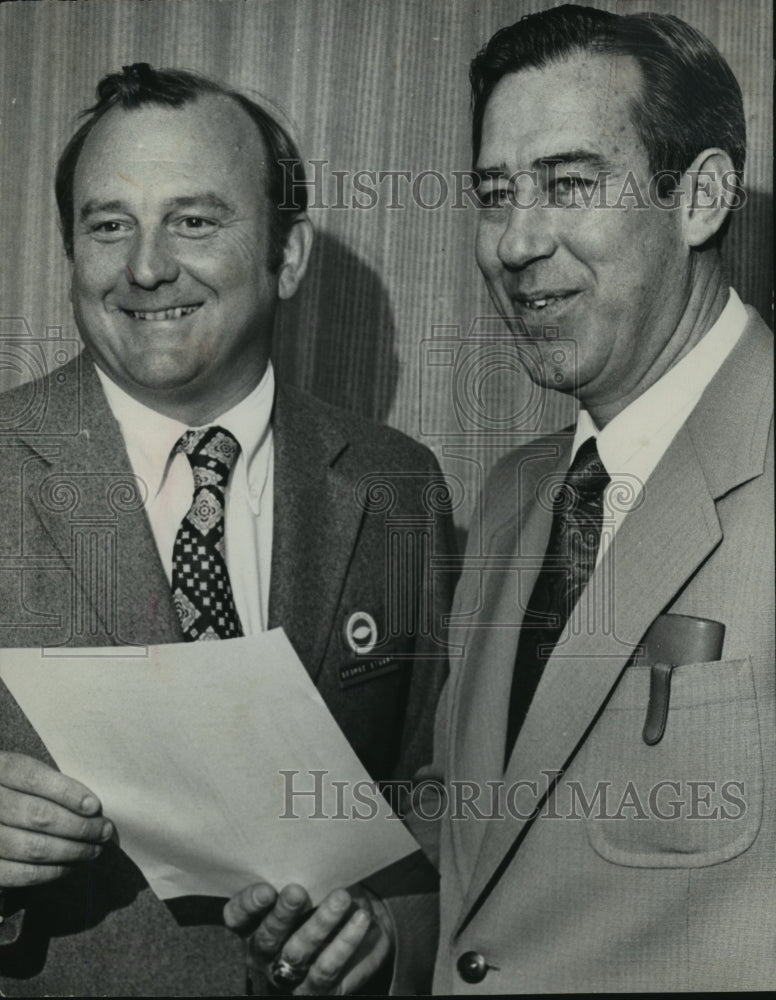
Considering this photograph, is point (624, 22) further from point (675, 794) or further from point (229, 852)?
point (229, 852)

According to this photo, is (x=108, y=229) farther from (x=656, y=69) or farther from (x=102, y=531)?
(x=656, y=69)

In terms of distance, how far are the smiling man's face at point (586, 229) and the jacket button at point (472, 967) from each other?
640 mm

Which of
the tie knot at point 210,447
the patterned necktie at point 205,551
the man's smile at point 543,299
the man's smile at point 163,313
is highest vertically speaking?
the man's smile at point 543,299

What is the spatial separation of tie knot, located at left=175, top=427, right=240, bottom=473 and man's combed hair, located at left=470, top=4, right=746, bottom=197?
0.45 meters

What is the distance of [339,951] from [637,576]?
0.53 m

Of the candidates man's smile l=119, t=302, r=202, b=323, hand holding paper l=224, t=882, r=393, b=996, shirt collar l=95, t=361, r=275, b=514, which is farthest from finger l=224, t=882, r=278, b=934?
man's smile l=119, t=302, r=202, b=323

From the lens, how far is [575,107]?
1.38 metres

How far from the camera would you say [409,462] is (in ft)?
4.76

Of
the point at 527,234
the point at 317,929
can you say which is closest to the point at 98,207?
the point at 527,234

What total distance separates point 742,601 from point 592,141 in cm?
54

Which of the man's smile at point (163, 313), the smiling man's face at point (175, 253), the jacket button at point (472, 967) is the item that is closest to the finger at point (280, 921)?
the jacket button at point (472, 967)

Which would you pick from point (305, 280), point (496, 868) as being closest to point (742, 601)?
point (496, 868)

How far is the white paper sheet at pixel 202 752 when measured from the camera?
1.35m

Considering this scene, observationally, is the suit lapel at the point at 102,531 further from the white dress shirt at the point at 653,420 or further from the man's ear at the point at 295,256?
the white dress shirt at the point at 653,420
